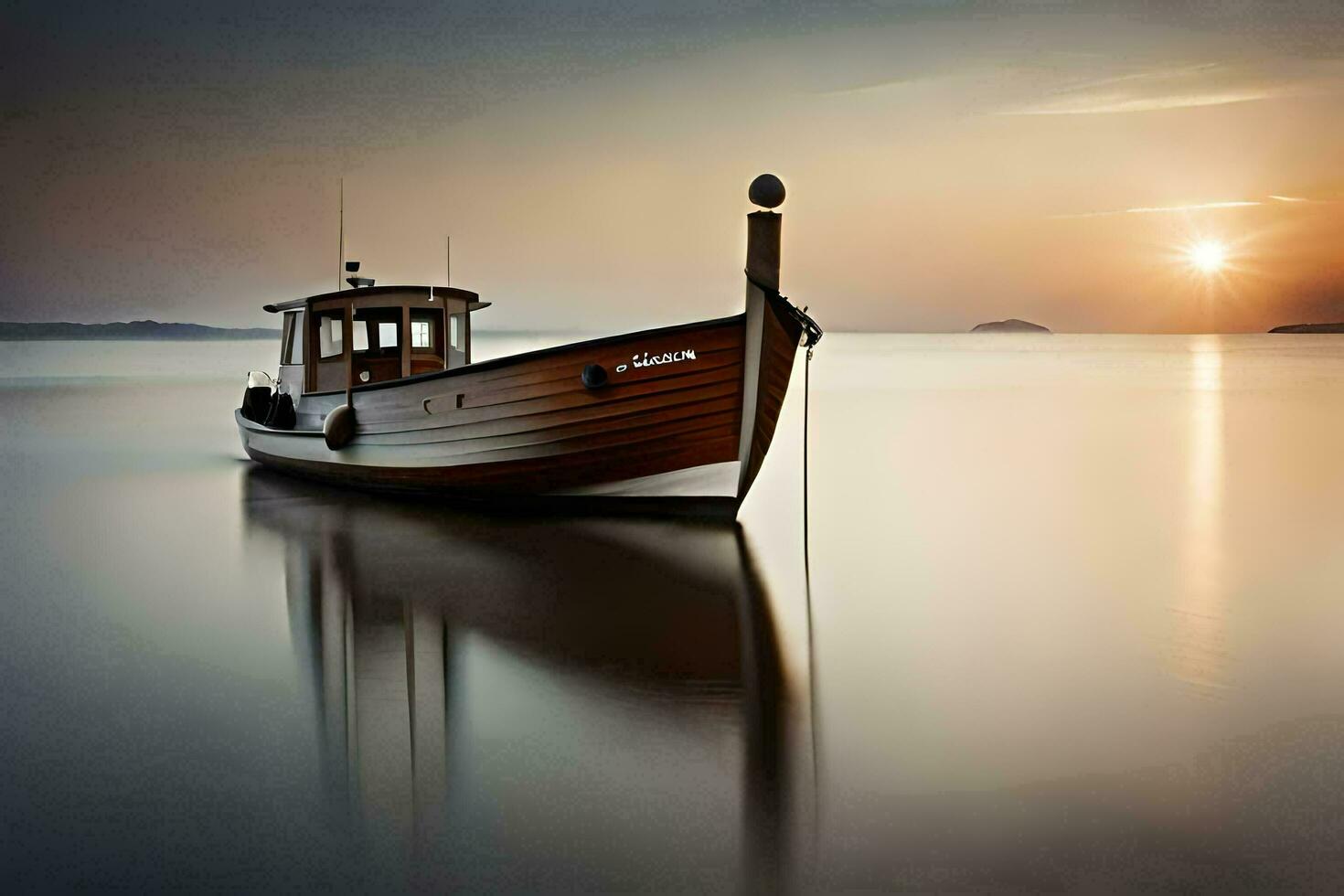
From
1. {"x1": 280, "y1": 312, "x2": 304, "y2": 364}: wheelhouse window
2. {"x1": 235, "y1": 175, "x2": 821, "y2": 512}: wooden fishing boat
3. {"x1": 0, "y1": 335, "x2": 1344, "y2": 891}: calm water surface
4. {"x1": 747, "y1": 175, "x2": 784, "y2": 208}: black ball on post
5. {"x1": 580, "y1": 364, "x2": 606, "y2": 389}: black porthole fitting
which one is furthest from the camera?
{"x1": 280, "y1": 312, "x2": 304, "y2": 364}: wheelhouse window

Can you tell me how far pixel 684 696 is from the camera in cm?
363

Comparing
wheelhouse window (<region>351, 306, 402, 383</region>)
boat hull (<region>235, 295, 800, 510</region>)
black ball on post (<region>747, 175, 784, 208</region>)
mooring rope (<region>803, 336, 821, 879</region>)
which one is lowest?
mooring rope (<region>803, 336, 821, 879</region>)

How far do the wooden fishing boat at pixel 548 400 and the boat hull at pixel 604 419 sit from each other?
0.01 metres

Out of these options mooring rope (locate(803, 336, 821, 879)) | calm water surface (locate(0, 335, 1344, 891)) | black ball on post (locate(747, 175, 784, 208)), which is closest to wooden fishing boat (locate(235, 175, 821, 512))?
black ball on post (locate(747, 175, 784, 208))

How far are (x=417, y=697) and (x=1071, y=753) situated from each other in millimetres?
2228

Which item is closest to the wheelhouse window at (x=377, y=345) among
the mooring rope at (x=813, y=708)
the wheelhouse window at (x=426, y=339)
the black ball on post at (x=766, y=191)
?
the wheelhouse window at (x=426, y=339)

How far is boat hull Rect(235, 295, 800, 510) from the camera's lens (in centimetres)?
639

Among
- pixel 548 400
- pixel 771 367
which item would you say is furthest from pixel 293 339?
Result: pixel 771 367

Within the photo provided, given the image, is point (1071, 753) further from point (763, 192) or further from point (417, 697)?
point (763, 192)

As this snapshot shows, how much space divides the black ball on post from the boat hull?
0.58m

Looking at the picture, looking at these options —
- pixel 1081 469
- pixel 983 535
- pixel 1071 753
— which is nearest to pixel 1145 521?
pixel 983 535

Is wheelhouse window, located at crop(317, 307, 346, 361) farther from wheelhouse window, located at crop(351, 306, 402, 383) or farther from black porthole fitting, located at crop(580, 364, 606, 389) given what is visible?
black porthole fitting, located at crop(580, 364, 606, 389)

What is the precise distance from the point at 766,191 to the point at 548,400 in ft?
6.63

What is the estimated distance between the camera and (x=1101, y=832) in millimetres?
2549
